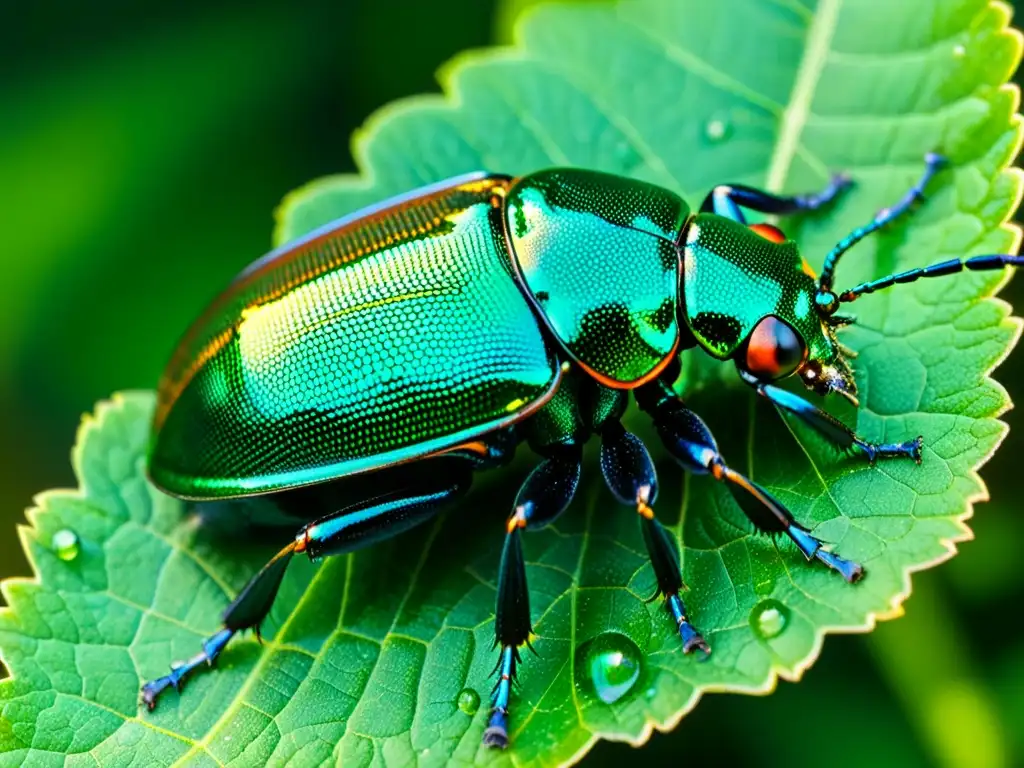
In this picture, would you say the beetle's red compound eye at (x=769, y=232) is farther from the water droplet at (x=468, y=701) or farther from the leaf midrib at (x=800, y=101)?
the water droplet at (x=468, y=701)

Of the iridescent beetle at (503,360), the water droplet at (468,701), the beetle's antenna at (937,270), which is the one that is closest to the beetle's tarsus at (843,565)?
the iridescent beetle at (503,360)

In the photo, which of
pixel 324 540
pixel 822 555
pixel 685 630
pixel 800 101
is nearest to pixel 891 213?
pixel 800 101

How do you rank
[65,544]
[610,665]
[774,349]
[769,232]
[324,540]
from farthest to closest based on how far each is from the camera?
[65,544]
[769,232]
[324,540]
[774,349]
[610,665]

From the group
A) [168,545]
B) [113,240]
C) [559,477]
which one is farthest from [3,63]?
[559,477]

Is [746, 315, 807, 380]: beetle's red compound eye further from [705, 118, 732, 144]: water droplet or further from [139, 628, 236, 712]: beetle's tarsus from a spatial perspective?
[139, 628, 236, 712]: beetle's tarsus

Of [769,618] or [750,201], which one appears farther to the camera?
[750,201]

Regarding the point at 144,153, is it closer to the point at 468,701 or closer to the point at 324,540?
the point at 324,540

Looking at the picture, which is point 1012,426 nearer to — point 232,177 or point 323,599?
point 323,599
